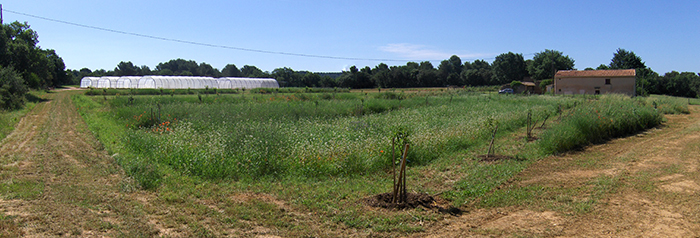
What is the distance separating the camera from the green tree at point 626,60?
217 ft

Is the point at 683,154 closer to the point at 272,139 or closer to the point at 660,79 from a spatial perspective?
the point at 272,139

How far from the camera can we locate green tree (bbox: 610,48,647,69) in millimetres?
66062

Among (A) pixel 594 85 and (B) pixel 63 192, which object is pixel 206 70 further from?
(B) pixel 63 192

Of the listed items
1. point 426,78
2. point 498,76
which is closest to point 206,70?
point 426,78

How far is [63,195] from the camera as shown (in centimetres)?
675

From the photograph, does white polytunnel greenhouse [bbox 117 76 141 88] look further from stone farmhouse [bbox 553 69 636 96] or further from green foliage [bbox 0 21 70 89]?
stone farmhouse [bbox 553 69 636 96]

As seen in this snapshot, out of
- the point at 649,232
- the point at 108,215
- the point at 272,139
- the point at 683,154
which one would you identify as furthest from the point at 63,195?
the point at 683,154

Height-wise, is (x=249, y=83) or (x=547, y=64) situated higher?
(x=547, y=64)

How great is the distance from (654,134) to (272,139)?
16.0 m

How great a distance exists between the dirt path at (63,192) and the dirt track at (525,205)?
1 cm

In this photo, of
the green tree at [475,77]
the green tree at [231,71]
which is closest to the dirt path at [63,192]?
the green tree at [475,77]

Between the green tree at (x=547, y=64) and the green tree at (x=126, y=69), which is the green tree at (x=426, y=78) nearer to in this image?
the green tree at (x=547, y=64)

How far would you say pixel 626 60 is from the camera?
67688 mm

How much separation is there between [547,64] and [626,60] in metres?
13.3
